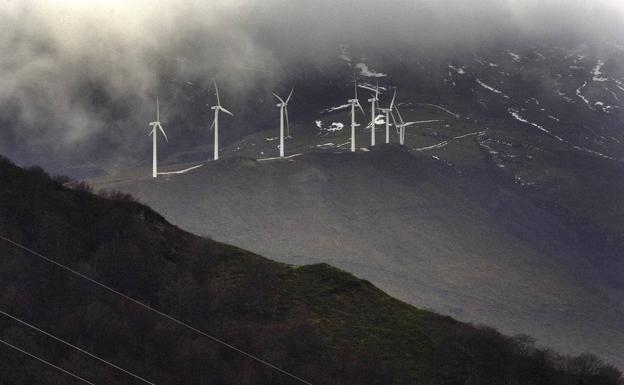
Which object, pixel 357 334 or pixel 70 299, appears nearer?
pixel 70 299

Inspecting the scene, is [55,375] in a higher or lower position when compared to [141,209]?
lower

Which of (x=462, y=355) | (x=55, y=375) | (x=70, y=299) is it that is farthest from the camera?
(x=462, y=355)

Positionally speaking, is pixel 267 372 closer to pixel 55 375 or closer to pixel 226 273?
pixel 55 375

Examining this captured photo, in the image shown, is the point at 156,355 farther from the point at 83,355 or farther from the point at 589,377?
the point at 589,377

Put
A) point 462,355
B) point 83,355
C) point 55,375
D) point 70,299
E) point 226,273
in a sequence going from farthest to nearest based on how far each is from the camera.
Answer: point 226,273 < point 462,355 < point 70,299 < point 83,355 < point 55,375

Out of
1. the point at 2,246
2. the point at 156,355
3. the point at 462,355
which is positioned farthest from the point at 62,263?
the point at 462,355

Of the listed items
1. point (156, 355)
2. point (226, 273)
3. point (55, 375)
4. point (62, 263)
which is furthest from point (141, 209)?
point (55, 375)
